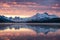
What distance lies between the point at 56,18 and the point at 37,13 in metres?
1.36

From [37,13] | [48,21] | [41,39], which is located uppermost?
[41,39]

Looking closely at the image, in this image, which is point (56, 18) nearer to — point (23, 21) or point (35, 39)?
point (23, 21)

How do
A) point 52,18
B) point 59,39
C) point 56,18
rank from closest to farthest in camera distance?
point 59,39, point 56,18, point 52,18

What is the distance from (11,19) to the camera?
50.7 ft

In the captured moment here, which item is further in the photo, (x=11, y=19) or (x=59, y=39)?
(x=11, y=19)

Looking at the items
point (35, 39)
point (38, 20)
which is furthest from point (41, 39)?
point (38, 20)

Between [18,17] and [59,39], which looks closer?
[59,39]

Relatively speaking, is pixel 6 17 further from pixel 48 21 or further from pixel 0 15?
pixel 48 21

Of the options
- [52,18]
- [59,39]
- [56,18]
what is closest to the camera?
[59,39]

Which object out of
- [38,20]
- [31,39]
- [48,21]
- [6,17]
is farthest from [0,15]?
[31,39]

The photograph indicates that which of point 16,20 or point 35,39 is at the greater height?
point 35,39

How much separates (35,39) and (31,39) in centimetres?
12

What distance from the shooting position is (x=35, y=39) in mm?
6672

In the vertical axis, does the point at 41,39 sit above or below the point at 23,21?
above
